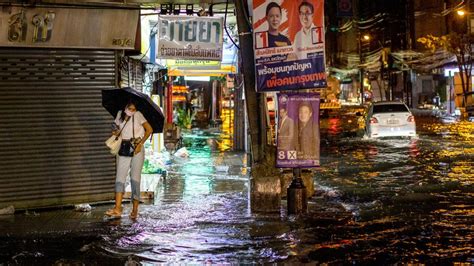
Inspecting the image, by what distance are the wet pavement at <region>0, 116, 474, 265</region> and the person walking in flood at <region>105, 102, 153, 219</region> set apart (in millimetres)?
391

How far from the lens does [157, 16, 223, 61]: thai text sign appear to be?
12.4 meters

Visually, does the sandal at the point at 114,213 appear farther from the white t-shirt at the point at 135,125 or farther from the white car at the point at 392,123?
the white car at the point at 392,123

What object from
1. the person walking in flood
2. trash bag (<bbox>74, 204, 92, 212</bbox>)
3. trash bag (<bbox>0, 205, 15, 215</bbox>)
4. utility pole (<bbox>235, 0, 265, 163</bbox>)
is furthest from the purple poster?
trash bag (<bbox>0, 205, 15, 215</bbox>)

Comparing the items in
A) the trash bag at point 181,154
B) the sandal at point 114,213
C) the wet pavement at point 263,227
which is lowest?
the wet pavement at point 263,227

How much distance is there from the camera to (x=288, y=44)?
9.45 metres

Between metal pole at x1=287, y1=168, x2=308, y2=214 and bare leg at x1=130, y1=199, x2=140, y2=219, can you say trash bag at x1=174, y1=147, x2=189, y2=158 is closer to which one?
bare leg at x1=130, y1=199, x2=140, y2=219

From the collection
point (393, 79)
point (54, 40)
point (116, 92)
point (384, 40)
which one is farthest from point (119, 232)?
point (384, 40)

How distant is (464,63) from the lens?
42.6 m

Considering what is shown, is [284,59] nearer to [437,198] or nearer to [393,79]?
[437,198]

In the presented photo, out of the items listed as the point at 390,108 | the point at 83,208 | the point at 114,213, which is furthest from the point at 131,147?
the point at 390,108

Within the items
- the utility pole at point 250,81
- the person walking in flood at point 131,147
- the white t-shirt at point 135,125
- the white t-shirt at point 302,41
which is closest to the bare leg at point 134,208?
the person walking in flood at point 131,147

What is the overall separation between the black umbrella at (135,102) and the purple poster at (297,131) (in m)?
1.95

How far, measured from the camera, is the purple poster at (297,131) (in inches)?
376

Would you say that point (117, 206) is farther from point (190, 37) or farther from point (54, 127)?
point (190, 37)
